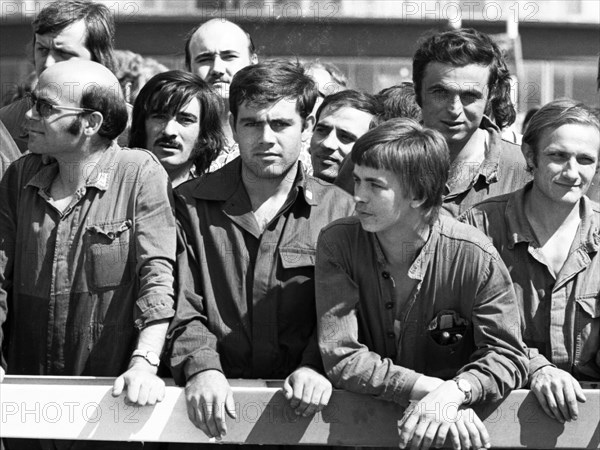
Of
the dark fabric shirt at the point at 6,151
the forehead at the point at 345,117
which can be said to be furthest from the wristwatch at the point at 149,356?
the forehead at the point at 345,117

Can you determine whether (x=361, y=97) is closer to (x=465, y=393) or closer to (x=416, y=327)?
(x=416, y=327)

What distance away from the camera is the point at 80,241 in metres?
3.69

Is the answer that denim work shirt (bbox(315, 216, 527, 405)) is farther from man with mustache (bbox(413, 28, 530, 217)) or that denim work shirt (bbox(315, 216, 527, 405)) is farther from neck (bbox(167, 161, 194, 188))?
neck (bbox(167, 161, 194, 188))

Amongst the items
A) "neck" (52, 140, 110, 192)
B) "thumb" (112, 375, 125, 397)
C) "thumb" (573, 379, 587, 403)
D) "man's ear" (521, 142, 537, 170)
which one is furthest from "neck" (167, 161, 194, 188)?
"thumb" (573, 379, 587, 403)

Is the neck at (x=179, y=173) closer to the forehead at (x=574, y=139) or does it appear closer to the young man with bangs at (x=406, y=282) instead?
the young man with bangs at (x=406, y=282)

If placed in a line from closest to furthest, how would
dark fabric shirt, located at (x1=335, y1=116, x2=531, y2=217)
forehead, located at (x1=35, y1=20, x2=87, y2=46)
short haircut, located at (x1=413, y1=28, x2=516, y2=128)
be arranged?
dark fabric shirt, located at (x1=335, y1=116, x2=531, y2=217)
short haircut, located at (x1=413, y1=28, x2=516, y2=128)
forehead, located at (x1=35, y1=20, x2=87, y2=46)

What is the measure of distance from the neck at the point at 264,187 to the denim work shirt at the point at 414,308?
1.21 ft

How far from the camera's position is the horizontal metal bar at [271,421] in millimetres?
3266

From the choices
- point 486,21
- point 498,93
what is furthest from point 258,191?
point 486,21

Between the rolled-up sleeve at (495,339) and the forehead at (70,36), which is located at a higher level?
the forehead at (70,36)

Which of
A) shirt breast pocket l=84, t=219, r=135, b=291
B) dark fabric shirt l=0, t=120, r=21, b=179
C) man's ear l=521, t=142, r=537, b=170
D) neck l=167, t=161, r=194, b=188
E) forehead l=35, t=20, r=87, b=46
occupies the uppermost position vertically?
forehead l=35, t=20, r=87, b=46

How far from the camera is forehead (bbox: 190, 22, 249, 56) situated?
5508 mm

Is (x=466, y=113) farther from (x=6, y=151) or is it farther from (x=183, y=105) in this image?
(x=6, y=151)

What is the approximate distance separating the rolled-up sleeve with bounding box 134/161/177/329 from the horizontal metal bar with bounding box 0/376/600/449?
344 mm
